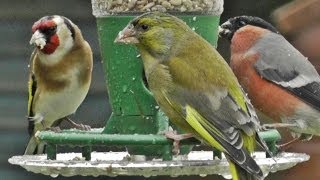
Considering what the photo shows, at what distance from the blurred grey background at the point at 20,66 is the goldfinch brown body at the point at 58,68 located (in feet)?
11.8

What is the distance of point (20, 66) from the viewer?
10102 millimetres

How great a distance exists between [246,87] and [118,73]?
47.2 inches

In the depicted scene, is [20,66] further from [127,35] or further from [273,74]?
[127,35]

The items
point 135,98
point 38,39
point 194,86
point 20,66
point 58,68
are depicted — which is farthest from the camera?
point 20,66

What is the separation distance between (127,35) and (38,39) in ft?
2.97

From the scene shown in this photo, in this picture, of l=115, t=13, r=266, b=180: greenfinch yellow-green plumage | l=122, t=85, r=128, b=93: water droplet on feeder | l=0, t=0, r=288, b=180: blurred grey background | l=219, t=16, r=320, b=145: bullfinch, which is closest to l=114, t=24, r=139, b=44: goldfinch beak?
l=115, t=13, r=266, b=180: greenfinch yellow-green plumage

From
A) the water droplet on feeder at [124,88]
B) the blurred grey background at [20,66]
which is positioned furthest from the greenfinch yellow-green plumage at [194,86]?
the blurred grey background at [20,66]

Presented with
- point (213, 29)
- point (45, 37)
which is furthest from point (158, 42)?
point (45, 37)

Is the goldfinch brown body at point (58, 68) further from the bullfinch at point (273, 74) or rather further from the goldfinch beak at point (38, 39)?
the bullfinch at point (273, 74)

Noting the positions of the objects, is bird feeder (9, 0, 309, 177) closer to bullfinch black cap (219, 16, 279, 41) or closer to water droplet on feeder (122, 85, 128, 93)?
water droplet on feeder (122, 85, 128, 93)

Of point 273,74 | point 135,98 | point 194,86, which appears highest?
point 194,86

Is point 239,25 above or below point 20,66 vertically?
above

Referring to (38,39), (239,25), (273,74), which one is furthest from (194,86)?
(239,25)

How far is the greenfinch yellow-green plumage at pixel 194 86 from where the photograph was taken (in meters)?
5.10
